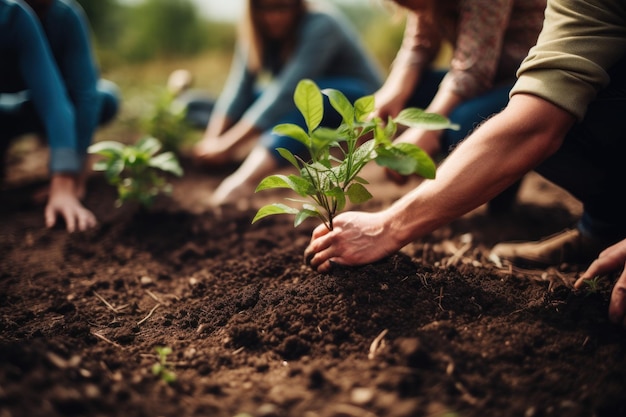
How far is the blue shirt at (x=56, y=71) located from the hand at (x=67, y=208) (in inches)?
3.4

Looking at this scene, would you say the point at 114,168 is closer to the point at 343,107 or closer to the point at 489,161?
the point at 343,107

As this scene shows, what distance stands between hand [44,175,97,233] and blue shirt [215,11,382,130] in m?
1.26

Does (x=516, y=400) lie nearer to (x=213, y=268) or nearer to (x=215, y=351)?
(x=215, y=351)

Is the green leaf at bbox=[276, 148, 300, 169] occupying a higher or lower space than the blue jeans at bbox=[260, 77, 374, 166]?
higher

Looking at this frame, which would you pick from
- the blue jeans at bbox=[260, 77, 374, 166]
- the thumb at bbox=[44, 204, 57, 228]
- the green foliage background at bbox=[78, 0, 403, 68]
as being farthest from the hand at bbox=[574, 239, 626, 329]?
the green foliage background at bbox=[78, 0, 403, 68]

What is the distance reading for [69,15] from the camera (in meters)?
2.79

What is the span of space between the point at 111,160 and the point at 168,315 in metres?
0.93

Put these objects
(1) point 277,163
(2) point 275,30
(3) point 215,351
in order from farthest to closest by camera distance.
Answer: (2) point 275,30 → (1) point 277,163 → (3) point 215,351

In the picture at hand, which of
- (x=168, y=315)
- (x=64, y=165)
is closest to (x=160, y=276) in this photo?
(x=168, y=315)

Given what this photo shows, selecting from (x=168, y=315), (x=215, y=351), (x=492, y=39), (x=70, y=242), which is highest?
(x=492, y=39)

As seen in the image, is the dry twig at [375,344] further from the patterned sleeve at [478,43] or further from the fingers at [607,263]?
the patterned sleeve at [478,43]

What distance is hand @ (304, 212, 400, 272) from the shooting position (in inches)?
60.2

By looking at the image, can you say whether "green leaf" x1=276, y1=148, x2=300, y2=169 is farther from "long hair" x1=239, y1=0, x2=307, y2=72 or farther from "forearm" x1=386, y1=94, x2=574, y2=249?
"long hair" x1=239, y1=0, x2=307, y2=72

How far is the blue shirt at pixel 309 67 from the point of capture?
321cm
